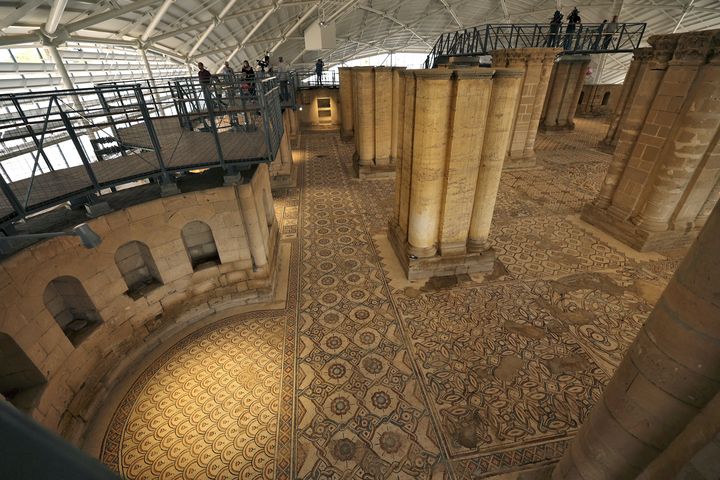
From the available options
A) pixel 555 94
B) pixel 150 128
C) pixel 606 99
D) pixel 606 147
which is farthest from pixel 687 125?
pixel 606 99

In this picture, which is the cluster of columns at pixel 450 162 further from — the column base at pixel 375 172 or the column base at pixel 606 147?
the column base at pixel 606 147

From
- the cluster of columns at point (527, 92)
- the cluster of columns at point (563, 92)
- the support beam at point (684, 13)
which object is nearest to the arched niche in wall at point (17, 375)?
the cluster of columns at point (527, 92)

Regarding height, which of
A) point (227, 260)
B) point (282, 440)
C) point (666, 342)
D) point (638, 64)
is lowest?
point (282, 440)

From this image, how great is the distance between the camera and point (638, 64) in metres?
13.7

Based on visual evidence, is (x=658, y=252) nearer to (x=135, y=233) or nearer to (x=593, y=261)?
(x=593, y=261)

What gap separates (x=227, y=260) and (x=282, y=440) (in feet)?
11.2

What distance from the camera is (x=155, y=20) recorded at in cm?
1253

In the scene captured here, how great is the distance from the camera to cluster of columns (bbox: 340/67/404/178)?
471 inches

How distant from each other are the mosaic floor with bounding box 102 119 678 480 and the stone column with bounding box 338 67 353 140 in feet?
40.7

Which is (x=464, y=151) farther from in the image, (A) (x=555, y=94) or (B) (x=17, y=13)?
(A) (x=555, y=94)

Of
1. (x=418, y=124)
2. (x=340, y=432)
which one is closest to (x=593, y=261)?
(x=418, y=124)

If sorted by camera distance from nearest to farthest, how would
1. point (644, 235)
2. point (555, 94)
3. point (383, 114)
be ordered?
point (644, 235) < point (383, 114) < point (555, 94)

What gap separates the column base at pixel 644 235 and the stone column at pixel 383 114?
7603 millimetres

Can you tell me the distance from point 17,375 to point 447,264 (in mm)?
6976
